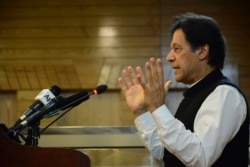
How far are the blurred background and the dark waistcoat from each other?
319cm

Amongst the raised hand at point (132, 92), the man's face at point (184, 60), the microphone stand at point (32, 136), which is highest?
the man's face at point (184, 60)

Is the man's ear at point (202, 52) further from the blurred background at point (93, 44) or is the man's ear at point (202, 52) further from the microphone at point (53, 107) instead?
the blurred background at point (93, 44)

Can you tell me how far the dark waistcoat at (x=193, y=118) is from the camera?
4.96ft

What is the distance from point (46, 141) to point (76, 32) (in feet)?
8.24

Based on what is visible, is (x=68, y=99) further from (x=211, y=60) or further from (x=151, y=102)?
(x=211, y=60)

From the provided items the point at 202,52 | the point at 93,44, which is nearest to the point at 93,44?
the point at 93,44

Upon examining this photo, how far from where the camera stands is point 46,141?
262 centimetres

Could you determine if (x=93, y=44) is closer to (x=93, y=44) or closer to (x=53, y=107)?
(x=93, y=44)

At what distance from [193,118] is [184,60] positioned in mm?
235

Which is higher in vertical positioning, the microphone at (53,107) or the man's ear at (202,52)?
the man's ear at (202,52)

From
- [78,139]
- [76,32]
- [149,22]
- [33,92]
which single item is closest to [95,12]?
[76,32]

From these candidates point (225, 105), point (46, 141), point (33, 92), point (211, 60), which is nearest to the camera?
point (225, 105)

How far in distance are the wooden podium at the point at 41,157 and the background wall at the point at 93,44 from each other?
3.59 m

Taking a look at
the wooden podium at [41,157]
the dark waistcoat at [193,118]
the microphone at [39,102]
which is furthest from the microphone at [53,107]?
the dark waistcoat at [193,118]
